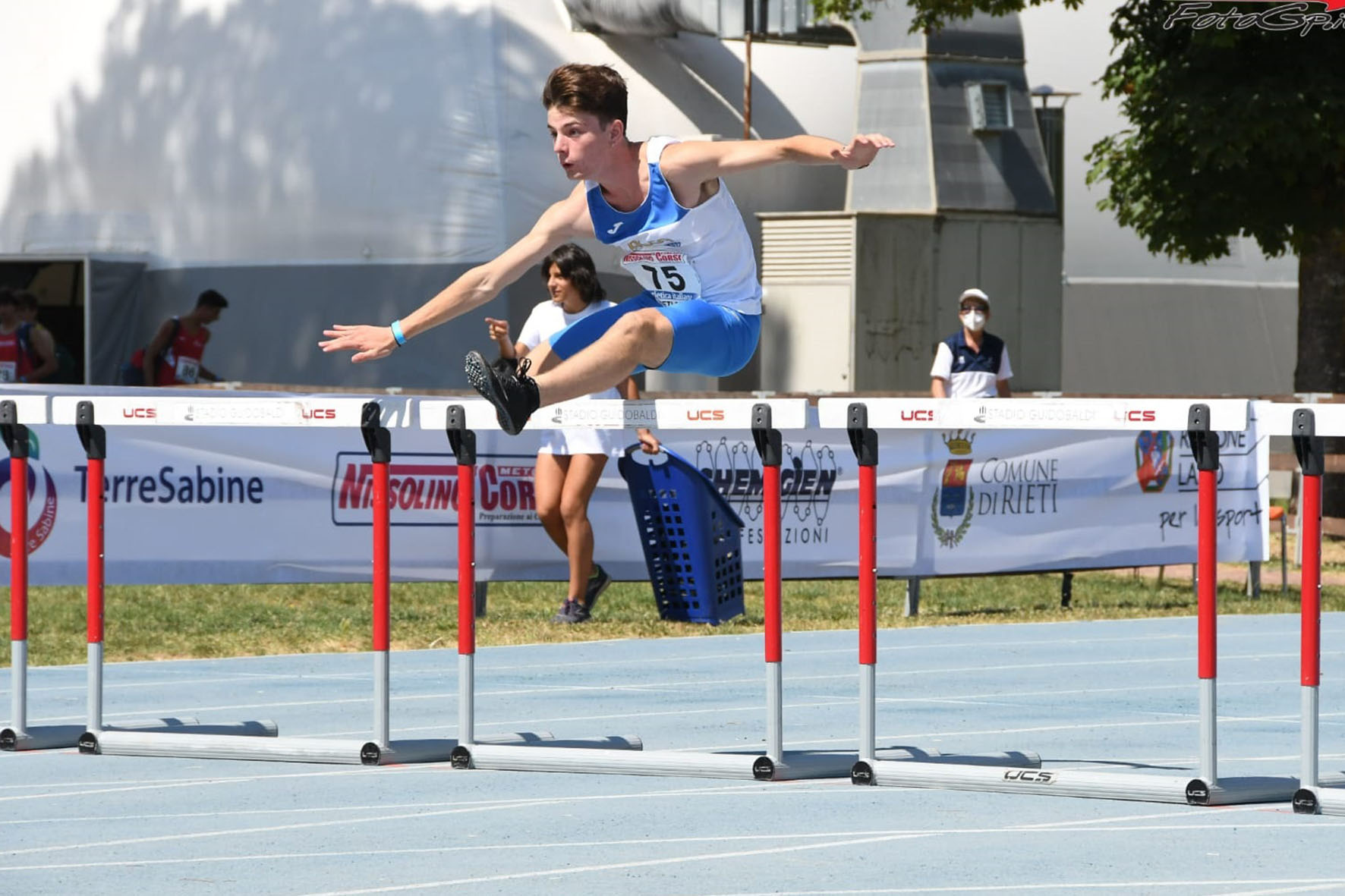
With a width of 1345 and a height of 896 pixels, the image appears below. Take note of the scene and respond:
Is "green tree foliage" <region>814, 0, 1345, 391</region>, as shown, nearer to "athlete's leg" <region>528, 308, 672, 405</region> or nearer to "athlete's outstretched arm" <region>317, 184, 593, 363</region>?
"athlete's outstretched arm" <region>317, 184, 593, 363</region>

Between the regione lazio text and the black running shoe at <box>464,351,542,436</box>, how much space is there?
4269mm

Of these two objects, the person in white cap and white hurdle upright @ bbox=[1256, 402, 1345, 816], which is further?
the person in white cap

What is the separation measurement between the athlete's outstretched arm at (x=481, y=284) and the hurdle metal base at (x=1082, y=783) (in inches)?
76.1

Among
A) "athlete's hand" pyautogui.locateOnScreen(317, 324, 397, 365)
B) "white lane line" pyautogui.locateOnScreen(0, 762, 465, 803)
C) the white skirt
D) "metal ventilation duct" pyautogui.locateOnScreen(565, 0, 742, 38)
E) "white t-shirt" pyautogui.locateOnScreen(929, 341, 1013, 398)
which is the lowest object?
"white lane line" pyautogui.locateOnScreen(0, 762, 465, 803)

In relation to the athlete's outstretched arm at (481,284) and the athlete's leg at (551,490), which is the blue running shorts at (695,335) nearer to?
the athlete's outstretched arm at (481,284)

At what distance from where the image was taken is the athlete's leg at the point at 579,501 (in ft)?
36.9

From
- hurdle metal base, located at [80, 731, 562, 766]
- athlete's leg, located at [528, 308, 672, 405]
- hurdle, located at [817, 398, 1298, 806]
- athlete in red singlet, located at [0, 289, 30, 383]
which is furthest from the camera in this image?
athlete in red singlet, located at [0, 289, 30, 383]

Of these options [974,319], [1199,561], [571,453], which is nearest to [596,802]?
[1199,561]

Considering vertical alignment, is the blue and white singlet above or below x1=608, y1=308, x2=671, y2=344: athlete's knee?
above

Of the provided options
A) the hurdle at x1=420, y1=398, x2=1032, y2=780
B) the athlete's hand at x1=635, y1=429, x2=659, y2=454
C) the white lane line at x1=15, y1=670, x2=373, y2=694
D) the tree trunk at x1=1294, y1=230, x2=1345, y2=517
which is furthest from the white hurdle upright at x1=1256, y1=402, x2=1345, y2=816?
the tree trunk at x1=1294, y1=230, x2=1345, y2=517

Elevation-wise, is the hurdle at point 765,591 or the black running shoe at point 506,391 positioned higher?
the black running shoe at point 506,391

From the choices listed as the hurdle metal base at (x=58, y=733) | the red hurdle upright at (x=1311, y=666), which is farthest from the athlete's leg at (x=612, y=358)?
the hurdle metal base at (x=58, y=733)

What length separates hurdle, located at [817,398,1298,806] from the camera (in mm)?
6355

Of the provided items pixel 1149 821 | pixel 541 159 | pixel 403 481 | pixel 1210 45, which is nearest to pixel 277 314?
pixel 541 159
